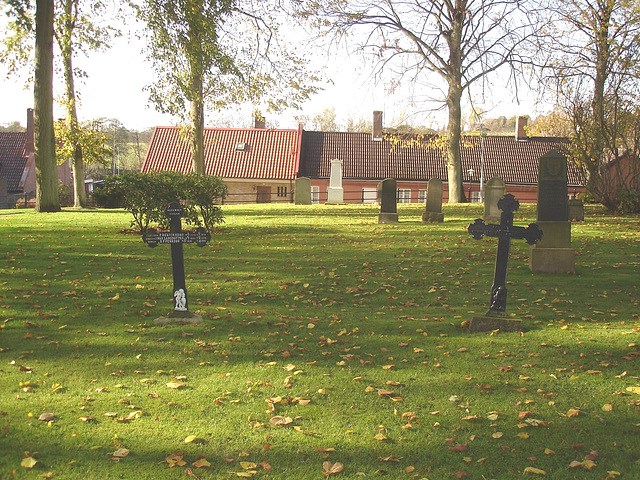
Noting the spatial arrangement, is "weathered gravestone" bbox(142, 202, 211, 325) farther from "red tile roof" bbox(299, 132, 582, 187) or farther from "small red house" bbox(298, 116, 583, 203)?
"red tile roof" bbox(299, 132, 582, 187)

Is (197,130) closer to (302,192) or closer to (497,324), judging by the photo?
(302,192)

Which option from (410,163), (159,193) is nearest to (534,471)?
(159,193)

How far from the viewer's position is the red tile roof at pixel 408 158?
48.3m

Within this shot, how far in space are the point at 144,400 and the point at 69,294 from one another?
4.10m

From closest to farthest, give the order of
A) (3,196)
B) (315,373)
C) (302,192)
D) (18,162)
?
(315,373) < (302,192) < (3,196) < (18,162)

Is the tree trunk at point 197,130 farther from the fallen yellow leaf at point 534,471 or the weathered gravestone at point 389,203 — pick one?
the fallen yellow leaf at point 534,471

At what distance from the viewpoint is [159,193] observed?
521 inches

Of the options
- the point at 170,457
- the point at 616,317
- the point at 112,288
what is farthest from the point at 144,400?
the point at 616,317

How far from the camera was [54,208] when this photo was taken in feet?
72.0

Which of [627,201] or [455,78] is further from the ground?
[455,78]

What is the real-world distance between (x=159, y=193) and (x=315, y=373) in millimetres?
8968

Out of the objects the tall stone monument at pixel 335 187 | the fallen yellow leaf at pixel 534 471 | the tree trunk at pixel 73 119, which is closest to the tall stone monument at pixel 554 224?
the fallen yellow leaf at pixel 534 471

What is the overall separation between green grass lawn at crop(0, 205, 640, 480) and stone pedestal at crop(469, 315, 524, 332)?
0.14 metres

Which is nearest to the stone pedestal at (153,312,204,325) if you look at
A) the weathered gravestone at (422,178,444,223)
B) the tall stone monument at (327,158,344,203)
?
the weathered gravestone at (422,178,444,223)
